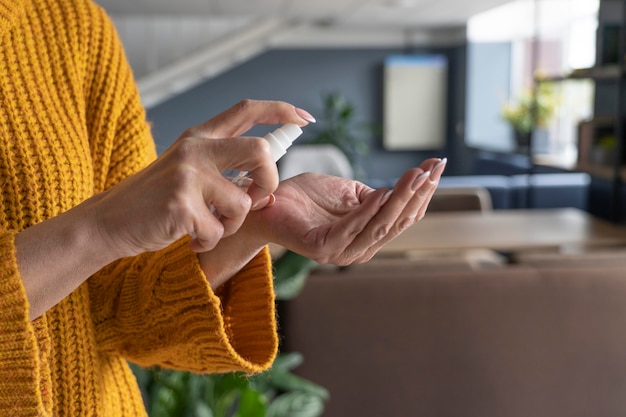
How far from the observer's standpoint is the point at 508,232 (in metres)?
3.46

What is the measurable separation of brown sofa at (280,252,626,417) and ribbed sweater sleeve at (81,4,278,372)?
5.06ft

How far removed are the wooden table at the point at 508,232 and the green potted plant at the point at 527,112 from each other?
2356mm

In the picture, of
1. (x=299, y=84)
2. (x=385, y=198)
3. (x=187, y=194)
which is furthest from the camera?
(x=299, y=84)

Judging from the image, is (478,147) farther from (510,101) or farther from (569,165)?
(569,165)

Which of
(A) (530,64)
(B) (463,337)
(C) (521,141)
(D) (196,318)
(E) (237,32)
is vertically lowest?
(B) (463,337)

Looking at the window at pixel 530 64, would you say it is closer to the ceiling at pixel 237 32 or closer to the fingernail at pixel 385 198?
the ceiling at pixel 237 32

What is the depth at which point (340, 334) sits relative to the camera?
7.68ft

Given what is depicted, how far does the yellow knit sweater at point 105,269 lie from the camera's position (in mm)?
692

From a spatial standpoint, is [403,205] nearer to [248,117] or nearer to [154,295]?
[248,117]

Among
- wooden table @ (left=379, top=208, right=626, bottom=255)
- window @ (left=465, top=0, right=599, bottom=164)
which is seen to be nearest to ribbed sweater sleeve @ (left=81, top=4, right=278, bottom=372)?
wooden table @ (left=379, top=208, right=626, bottom=255)

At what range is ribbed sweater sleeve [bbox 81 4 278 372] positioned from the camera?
0.70 metres

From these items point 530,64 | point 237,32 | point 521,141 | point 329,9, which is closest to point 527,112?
point 521,141

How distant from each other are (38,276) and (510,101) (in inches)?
330

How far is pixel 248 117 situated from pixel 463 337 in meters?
1.95
